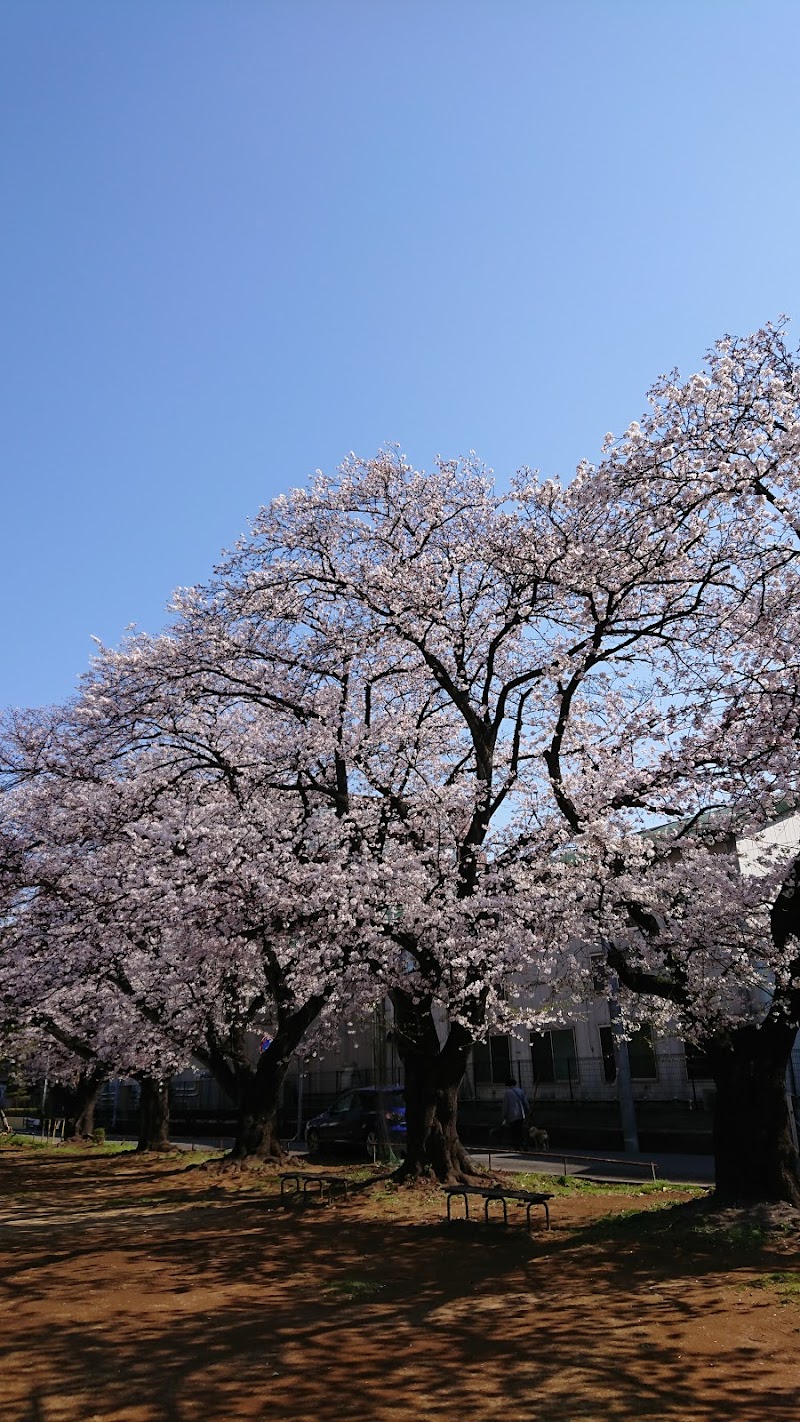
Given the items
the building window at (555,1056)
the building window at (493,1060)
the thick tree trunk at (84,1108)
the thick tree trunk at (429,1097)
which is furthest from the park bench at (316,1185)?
the thick tree trunk at (84,1108)

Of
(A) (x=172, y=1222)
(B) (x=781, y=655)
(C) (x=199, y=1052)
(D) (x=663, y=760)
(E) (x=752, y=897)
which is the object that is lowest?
(A) (x=172, y=1222)

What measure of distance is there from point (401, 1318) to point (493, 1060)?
21.6 meters

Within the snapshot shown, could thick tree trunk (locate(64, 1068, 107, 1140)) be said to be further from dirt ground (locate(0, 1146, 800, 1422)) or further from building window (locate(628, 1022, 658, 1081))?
dirt ground (locate(0, 1146, 800, 1422))

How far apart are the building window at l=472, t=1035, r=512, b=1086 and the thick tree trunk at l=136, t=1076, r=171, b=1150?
919cm

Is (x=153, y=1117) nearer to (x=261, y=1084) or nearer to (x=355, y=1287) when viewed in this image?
(x=261, y=1084)

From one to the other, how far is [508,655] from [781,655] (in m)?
5.75

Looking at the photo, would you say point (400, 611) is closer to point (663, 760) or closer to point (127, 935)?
point (663, 760)

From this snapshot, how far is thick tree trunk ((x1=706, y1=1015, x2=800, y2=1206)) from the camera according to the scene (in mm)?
10102

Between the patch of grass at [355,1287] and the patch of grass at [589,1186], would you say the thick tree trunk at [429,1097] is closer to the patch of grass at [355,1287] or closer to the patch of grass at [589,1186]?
the patch of grass at [589,1186]

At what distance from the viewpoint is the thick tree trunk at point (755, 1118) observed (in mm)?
10102

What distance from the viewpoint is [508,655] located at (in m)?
15.2

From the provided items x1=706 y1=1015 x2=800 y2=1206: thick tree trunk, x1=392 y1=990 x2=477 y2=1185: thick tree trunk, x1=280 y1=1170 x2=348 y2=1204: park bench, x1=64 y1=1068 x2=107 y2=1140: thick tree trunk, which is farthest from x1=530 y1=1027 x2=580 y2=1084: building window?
x1=706 y1=1015 x2=800 y2=1206: thick tree trunk

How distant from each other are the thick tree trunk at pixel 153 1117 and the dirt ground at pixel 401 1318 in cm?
1166

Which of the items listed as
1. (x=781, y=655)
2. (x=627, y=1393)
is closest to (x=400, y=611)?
(x=781, y=655)
